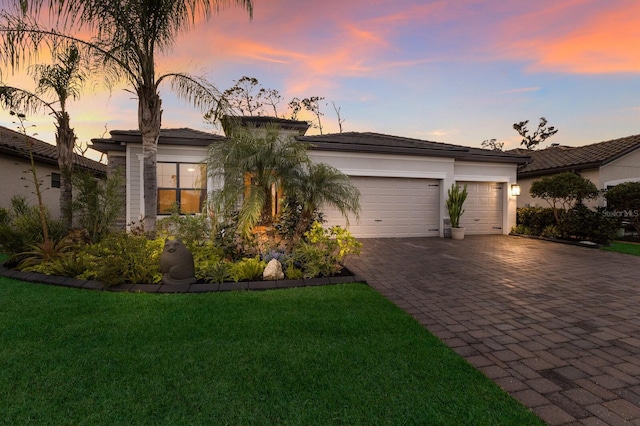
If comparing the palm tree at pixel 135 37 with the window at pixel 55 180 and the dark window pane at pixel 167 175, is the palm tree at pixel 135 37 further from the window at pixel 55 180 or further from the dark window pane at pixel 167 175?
the window at pixel 55 180

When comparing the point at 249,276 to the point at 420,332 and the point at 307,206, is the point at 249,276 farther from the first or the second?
the point at 420,332

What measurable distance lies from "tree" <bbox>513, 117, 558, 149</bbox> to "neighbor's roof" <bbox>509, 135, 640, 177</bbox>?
67.2 ft

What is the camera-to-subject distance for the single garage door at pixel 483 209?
40.7 feet

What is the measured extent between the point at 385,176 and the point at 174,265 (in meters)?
8.29

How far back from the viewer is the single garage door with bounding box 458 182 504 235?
12398 mm

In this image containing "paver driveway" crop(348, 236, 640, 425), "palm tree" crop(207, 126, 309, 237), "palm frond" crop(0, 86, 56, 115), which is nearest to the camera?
"paver driveway" crop(348, 236, 640, 425)

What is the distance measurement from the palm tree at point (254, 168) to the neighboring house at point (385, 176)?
3195 mm

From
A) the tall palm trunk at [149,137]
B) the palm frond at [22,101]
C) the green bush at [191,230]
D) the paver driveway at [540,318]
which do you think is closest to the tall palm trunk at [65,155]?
the palm frond at [22,101]

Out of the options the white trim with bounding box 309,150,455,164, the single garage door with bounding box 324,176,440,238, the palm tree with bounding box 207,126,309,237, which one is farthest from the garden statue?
the single garage door with bounding box 324,176,440,238

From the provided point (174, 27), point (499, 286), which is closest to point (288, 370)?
point (499, 286)

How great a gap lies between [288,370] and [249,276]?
279 cm

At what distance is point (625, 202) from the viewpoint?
10.3 meters

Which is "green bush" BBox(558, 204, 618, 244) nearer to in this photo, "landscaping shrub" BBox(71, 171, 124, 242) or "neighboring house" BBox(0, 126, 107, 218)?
"landscaping shrub" BBox(71, 171, 124, 242)

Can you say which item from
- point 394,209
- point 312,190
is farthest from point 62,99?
point 394,209
